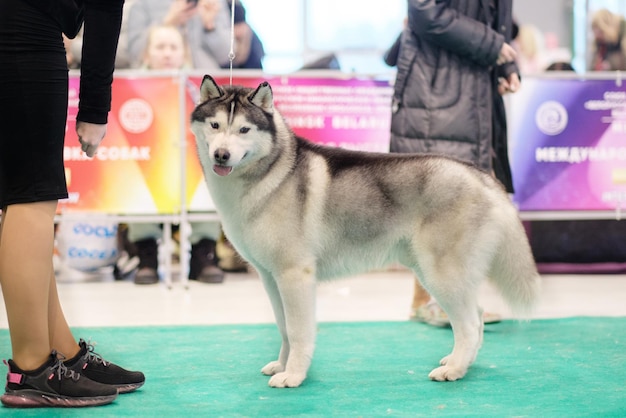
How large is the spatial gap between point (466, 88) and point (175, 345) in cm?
182

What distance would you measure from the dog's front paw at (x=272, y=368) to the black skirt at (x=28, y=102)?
1.03 m

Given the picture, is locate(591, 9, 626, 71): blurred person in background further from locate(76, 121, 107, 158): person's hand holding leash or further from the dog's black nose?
locate(76, 121, 107, 158): person's hand holding leash

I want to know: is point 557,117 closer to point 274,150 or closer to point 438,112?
point 438,112

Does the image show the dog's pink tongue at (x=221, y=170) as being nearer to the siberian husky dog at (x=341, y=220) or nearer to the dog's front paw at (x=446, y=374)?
the siberian husky dog at (x=341, y=220)

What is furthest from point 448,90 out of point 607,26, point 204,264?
point 607,26

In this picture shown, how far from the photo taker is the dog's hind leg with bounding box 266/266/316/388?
8.85 ft

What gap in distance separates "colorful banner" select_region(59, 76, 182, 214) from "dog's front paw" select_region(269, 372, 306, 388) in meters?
2.60

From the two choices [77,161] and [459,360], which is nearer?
[459,360]

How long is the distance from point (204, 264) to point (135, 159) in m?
0.87

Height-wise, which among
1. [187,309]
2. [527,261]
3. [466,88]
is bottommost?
[187,309]

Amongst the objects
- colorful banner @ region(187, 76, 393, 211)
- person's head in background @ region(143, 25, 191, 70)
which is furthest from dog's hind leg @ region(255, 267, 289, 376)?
person's head in background @ region(143, 25, 191, 70)

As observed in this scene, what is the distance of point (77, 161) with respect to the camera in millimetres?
5035

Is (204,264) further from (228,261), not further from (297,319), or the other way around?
(297,319)

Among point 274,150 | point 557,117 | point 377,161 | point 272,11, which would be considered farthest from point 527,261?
point 272,11
